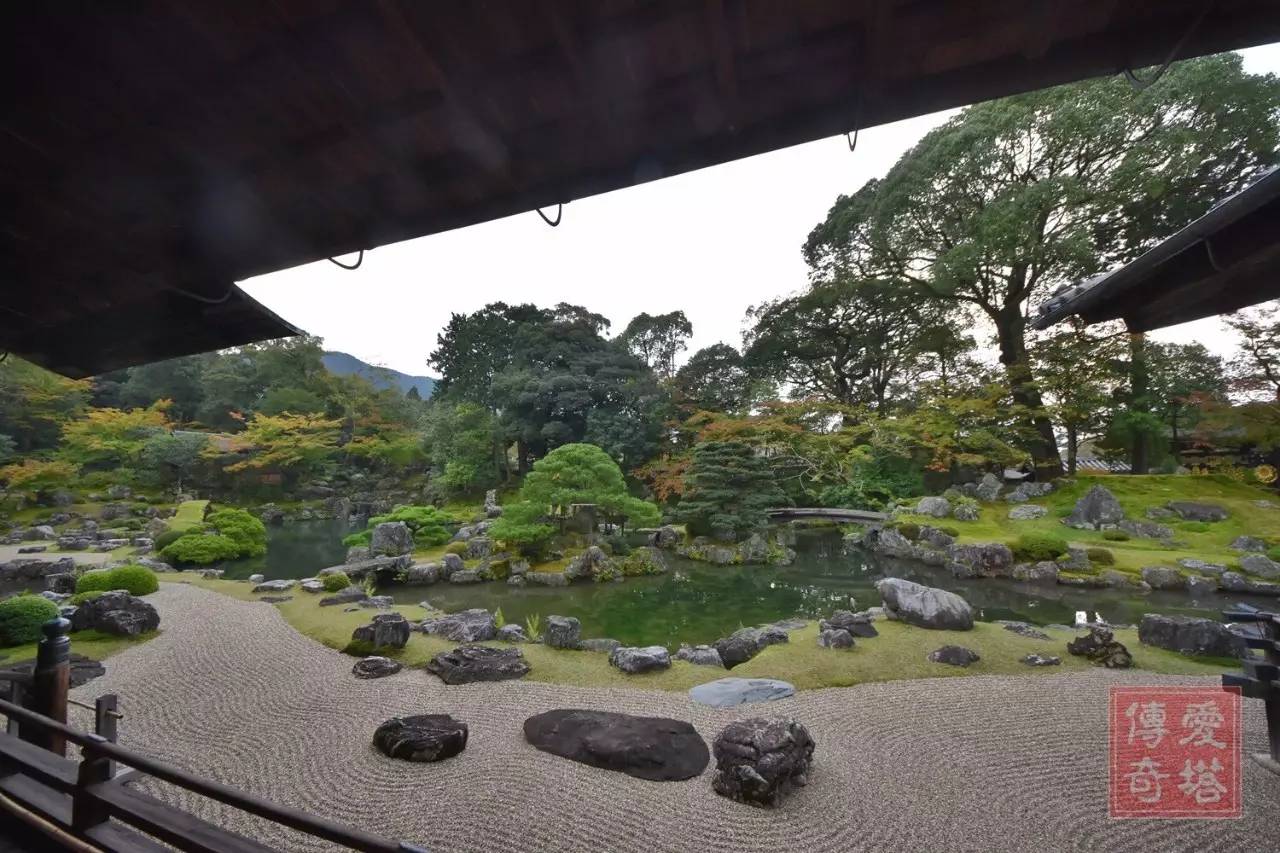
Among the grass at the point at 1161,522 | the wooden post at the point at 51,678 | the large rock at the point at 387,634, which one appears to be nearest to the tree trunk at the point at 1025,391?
the grass at the point at 1161,522

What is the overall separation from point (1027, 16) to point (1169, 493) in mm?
13933

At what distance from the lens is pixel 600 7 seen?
3.41 feet

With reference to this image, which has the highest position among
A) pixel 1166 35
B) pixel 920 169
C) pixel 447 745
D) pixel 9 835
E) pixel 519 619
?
pixel 920 169

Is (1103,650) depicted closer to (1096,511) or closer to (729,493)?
(729,493)

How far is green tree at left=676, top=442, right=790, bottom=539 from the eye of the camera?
11516 millimetres

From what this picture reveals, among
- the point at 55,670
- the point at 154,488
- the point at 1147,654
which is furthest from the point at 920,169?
the point at 154,488

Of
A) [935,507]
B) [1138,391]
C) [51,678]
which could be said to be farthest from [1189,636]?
[1138,391]

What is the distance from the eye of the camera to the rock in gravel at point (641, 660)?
4.62 m

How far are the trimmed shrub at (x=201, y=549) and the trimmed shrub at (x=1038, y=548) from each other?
16.2 meters

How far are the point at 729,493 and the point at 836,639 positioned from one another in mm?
6403

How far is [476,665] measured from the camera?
14.9ft

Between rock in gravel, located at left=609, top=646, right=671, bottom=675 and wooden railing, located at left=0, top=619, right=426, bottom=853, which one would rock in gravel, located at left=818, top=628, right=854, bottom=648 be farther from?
wooden railing, located at left=0, top=619, right=426, bottom=853

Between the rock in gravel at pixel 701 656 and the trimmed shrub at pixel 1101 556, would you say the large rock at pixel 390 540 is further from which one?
the trimmed shrub at pixel 1101 556

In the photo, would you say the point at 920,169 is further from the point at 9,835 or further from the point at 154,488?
the point at 154,488
